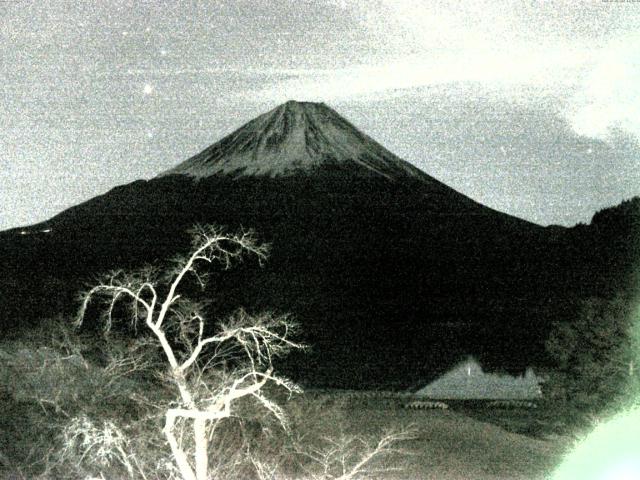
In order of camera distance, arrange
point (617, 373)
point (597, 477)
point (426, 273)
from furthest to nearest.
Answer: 1. point (426, 273)
2. point (617, 373)
3. point (597, 477)

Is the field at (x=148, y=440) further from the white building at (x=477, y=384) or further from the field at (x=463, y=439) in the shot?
the white building at (x=477, y=384)

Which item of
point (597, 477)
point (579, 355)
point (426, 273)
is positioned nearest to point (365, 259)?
point (426, 273)

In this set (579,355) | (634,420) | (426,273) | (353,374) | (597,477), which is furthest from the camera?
(426,273)

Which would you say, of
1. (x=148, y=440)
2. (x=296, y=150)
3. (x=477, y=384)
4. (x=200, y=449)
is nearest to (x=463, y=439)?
(x=148, y=440)

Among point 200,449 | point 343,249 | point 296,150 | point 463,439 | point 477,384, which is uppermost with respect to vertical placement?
point 296,150

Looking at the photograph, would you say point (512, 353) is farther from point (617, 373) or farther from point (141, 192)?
point (141, 192)

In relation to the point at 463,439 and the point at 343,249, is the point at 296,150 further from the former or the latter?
the point at 463,439
